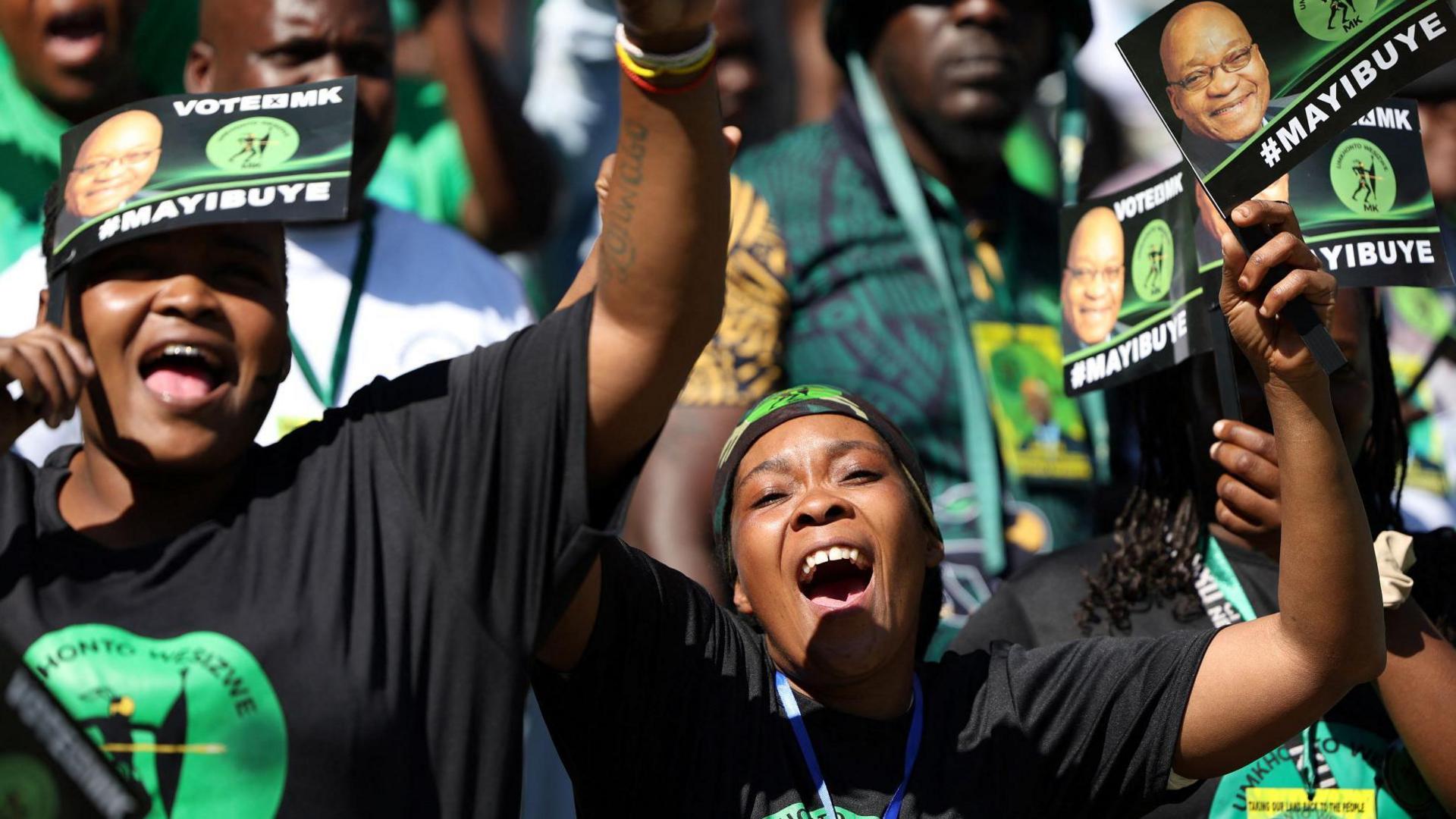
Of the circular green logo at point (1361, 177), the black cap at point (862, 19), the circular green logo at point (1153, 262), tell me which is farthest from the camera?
the black cap at point (862, 19)

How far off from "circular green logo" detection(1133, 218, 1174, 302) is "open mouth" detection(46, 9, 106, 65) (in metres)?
2.23

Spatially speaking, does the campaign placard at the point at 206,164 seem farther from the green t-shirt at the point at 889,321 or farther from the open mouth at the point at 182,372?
the green t-shirt at the point at 889,321

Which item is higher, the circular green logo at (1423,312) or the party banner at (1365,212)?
the circular green logo at (1423,312)

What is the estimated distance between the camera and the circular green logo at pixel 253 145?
85.1 inches

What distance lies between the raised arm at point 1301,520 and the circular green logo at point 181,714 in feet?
3.92

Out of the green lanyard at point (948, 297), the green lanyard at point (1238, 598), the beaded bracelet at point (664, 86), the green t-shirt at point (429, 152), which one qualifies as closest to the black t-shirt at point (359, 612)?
the beaded bracelet at point (664, 86)

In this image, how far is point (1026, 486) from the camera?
3744 mm

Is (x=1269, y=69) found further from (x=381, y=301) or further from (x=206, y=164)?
(x=381, y=301)

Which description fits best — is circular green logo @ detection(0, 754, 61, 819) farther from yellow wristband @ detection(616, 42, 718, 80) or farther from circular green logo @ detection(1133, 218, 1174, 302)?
circular green logo @ detection(1133, 218, 1174, 302)

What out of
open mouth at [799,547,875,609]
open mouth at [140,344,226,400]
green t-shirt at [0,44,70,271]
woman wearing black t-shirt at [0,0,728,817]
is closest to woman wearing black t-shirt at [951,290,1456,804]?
open mouth at [799,547,875,609]

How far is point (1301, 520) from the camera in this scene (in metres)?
2.12

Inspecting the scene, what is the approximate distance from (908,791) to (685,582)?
39 cm

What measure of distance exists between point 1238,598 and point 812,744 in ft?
2.99

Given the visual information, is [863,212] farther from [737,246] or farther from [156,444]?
[156,444]
